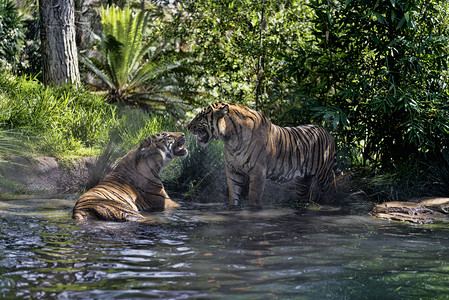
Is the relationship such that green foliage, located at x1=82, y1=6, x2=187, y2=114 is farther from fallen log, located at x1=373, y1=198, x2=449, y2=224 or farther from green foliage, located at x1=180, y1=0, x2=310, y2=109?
fallen log, located at x1=373, y1=198, x2=449, y2=224

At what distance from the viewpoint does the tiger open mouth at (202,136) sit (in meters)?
6.13

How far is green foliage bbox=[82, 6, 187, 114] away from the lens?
15.1m

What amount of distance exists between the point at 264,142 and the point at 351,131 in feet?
7.93

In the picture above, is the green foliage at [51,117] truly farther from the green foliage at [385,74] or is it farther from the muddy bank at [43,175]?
the green foliage at [385,74]

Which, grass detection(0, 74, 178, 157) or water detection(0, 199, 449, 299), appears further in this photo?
grass detection(0, 74, 178, 157)

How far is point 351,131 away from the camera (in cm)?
811

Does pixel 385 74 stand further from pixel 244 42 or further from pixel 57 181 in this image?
pixel 57 181

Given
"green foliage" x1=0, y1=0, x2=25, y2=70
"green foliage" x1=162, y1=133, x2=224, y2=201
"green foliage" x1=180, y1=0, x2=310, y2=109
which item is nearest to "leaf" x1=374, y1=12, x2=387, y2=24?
"green foliage" x1=162, y1=133, x2=224, y2=201

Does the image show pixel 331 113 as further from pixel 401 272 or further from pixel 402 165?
pixel 401 272

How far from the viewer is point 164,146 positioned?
6.18 meters

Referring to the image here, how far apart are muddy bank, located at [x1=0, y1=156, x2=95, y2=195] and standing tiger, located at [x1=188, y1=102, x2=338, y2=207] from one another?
2.34m

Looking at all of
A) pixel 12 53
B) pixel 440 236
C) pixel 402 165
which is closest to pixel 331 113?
pixel 402 165

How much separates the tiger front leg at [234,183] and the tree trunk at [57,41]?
631cm

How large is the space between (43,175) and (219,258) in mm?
4485
